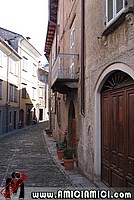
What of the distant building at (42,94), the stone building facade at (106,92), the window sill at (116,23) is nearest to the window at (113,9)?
the stone building facade at (106,92)

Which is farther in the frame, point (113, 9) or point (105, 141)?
point (105, 141)

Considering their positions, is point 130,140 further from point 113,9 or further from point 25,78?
point 25,78

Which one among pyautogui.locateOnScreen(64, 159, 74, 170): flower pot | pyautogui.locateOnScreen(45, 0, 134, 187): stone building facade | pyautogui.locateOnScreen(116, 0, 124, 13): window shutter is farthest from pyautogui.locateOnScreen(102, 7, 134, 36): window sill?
pyautogui.locateOnScreen(64, 159, 74, 170): flower pot

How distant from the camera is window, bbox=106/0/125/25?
16.9ft

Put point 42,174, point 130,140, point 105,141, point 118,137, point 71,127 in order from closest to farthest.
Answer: point 130,140
point 118,137
point 105,141
point 42,174
point 71,127

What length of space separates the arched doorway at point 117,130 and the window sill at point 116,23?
95 centimetres

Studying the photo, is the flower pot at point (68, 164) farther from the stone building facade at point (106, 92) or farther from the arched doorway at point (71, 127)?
the arched doorway at point (71, 127)

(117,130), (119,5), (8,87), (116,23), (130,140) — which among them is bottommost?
(130,140)

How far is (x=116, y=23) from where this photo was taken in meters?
5.31

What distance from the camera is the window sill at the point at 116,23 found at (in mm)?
4729

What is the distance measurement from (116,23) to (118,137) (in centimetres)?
249

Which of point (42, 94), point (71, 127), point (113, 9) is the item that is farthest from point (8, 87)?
point (113, 9)

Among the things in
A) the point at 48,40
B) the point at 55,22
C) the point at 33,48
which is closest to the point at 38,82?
the point at 33,48

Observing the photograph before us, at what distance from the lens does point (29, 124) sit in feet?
118
